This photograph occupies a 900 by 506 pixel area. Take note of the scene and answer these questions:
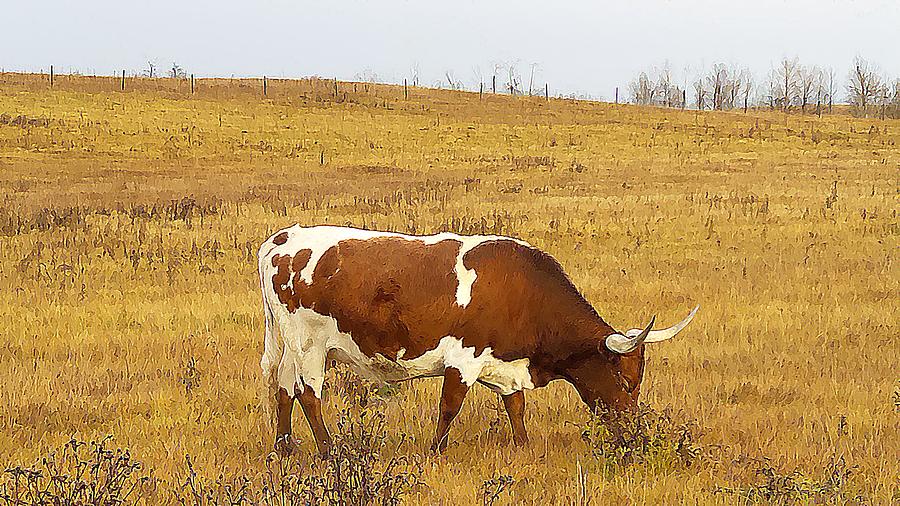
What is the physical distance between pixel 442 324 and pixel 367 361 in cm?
67

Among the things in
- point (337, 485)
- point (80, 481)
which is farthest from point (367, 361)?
point (80, 481)

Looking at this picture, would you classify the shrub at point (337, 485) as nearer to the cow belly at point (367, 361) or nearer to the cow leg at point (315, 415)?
the cow leg at point (315, 415)

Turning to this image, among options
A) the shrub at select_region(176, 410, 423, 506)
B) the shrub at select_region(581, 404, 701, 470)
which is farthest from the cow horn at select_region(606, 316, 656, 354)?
the shrub at select_region(176, 410, 423, 506)

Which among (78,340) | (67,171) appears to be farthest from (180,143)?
(78,340)

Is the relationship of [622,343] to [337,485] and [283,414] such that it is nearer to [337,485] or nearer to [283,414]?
[337,485]

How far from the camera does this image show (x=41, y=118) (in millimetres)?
47812

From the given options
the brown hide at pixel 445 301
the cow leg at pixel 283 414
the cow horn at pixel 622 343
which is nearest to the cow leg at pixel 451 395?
the brown hide at pixel 445 301

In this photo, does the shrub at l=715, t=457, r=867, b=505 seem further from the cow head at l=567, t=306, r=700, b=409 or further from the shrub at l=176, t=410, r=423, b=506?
the shrub at l=176, t=410, r=423, b=506

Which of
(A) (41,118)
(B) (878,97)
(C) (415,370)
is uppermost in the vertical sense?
(B) (878,97)

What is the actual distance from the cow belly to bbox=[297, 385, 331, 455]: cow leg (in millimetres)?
63

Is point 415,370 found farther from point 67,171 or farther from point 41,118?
point 41,118

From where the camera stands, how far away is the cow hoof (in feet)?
21.0

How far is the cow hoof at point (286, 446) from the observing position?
21.0 ft

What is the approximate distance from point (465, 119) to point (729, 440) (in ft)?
188
